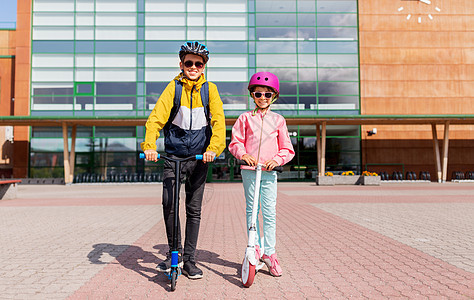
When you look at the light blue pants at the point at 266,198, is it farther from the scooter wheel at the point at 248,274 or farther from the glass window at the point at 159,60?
the glass window at the point at 159,60

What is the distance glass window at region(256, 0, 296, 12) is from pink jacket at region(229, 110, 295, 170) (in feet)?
80.2

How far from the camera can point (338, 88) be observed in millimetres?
26156

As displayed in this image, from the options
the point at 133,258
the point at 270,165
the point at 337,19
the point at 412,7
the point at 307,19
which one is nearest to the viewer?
the point at 270,165

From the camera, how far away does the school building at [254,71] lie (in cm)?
2530

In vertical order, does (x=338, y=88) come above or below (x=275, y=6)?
below

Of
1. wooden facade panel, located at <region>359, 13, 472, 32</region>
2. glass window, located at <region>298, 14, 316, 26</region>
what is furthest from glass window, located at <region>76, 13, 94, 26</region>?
wooden facade panel, located at <region>359, 13, 472, 32</region>

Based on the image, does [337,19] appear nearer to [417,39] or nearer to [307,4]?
[307,4]

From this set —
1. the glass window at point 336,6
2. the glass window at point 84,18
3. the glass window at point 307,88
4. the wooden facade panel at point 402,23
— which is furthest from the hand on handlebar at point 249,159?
the wooden facade panel at point 402,23

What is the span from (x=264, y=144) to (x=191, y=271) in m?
1.38

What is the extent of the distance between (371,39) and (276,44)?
676 centimetres

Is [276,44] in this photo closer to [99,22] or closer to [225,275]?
[99,22]

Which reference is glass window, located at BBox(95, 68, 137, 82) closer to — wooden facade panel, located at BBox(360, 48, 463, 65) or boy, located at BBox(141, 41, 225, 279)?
wooden facade panel, located at BBox(360, 48, 463, 65)

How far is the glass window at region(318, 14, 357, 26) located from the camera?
26.4 metres

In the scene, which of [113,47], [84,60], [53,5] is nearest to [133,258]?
[113,47]
